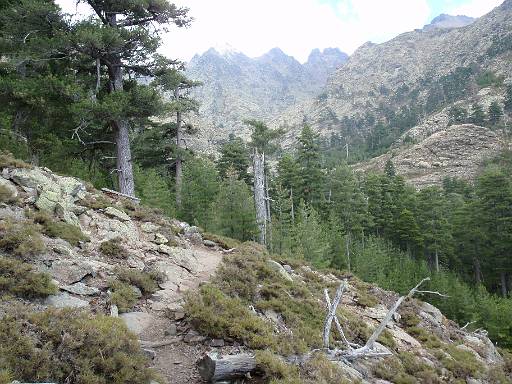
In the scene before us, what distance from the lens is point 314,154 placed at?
144 feet

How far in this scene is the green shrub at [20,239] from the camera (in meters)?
7.71

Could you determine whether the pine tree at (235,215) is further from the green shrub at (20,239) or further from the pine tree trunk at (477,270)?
the pine tree trunk at (477,270)

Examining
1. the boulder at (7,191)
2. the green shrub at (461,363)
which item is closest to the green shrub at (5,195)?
the boulder at (7,191)

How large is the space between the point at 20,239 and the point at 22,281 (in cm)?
155

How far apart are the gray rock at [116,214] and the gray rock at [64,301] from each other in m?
4.90

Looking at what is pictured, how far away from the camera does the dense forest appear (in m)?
15.2

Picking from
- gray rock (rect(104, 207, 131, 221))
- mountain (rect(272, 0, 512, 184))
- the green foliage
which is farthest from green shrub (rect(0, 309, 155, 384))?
the green foliage

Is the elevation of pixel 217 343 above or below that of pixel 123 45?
below

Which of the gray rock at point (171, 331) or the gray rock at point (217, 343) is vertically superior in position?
the gray rock at point (171, 331)

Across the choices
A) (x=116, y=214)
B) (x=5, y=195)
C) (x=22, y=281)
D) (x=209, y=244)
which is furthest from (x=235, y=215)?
(x=22, y=281)

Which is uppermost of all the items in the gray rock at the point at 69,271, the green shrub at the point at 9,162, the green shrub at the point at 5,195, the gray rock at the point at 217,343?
the green shrub at the point at 9,162

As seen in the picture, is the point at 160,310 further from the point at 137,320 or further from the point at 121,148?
the point at 121,148

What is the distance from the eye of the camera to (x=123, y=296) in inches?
313

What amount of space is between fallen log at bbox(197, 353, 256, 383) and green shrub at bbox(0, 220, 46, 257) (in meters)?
4.25
